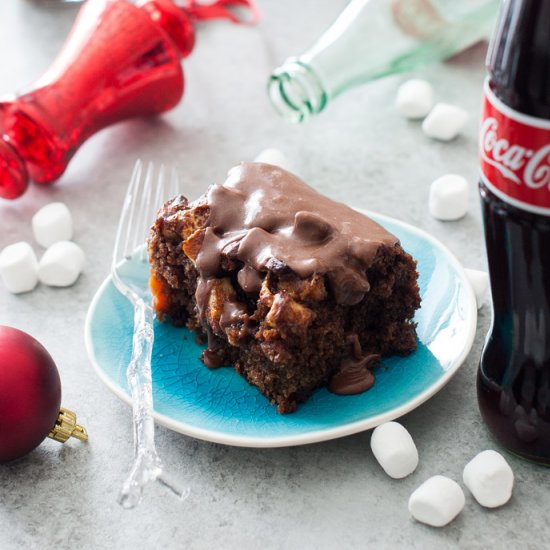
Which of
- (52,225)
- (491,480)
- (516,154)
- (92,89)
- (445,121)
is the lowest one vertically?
(445,121)

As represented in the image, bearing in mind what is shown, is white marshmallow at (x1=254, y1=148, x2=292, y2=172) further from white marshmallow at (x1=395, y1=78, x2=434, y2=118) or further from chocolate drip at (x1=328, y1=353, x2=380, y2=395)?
chocolate drip at (x1=328, y1=353, x2=380, y2=395)

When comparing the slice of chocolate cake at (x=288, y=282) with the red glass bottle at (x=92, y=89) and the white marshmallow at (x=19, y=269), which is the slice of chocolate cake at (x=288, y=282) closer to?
the white marshmallow at (x=19, y=269)

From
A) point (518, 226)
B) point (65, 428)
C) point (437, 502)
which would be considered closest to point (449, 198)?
point (518, 226)

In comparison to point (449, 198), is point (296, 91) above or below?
above

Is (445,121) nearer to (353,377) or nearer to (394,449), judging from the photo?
(353,377)

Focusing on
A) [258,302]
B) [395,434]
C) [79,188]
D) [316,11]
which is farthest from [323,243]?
[316,11]

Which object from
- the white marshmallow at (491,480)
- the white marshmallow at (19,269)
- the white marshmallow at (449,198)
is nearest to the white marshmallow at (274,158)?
the white marshmallow at (449,198)
